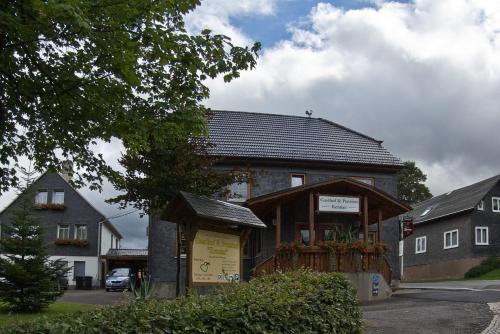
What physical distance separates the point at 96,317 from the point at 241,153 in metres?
22.7

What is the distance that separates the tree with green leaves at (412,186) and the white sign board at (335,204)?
4959 cm

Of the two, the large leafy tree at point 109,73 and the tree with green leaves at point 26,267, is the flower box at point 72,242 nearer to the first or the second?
the tree with green leaves at point 26,267

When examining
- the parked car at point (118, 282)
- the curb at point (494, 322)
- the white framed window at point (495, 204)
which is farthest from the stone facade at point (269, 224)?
the white framed window at point (495, 204)

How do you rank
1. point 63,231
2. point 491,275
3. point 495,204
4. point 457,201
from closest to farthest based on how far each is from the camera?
point 491,275
point 495,204
point 457,201
point 63,231

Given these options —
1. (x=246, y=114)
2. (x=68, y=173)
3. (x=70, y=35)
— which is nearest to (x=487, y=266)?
(x=246, y=114)

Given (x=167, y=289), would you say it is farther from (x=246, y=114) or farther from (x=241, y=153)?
(x=246, y=114)

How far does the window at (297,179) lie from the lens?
28516 millimetres

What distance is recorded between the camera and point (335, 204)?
70.3ft

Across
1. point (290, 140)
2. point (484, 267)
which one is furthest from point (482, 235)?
point (290, 140)

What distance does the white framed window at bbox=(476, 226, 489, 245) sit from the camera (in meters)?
44.0

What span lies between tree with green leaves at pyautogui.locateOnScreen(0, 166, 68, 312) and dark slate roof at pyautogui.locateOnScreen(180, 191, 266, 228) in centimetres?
800

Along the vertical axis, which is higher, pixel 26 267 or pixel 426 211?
pixel 426 211

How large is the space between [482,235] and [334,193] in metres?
26.4

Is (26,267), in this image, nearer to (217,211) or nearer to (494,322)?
(217,211)
